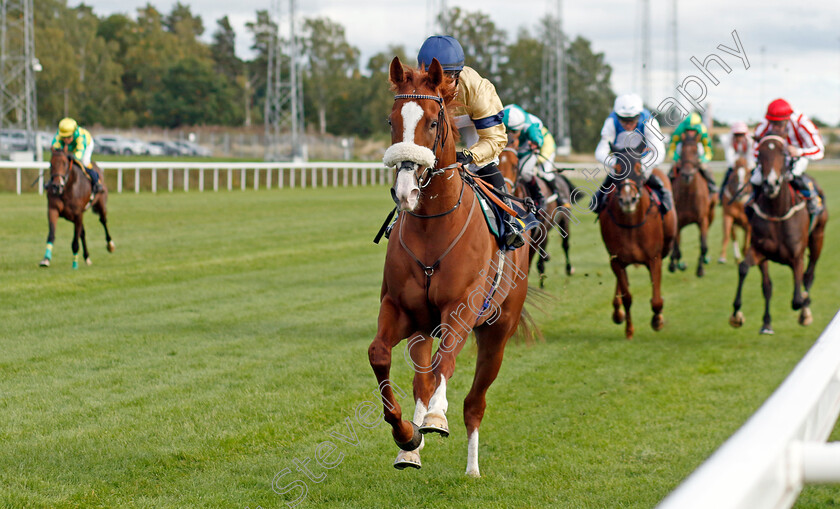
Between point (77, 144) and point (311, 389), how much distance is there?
7.40 m

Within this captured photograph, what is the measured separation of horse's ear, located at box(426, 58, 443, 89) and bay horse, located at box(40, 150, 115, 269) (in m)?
8.49

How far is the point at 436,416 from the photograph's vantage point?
12.1 ft

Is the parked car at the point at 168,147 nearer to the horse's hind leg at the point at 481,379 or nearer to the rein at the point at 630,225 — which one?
the rein at the point at 630,225

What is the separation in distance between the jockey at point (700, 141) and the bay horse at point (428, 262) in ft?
24.7

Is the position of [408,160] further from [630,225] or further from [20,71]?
[20,71]

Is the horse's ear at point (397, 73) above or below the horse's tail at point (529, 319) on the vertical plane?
above

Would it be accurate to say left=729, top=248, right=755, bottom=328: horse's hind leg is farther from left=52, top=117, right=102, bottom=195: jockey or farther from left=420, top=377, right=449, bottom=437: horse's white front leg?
left=52, top=117, right=102, bottom=195: jockey

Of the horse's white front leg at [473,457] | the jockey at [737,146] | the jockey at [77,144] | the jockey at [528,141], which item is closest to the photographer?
the horse's white front leg at [473,457]

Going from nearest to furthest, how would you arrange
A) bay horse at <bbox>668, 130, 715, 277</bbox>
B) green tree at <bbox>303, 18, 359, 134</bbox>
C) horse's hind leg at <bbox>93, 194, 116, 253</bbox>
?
bay horse at <bbox>668, 130, 715, 277</bbox> < horse's hind leg at <bbox>93, 194, 116, 253</bbox> < green tree at <bbox>303, 18, 359, 134</bbox>

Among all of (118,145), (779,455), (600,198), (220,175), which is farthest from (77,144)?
(118,145)

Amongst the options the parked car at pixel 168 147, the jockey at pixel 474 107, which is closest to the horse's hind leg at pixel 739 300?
the jockey at pixel 474 107

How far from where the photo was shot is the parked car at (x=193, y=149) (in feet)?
158

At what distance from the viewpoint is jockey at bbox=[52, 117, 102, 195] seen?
1157 centimetres

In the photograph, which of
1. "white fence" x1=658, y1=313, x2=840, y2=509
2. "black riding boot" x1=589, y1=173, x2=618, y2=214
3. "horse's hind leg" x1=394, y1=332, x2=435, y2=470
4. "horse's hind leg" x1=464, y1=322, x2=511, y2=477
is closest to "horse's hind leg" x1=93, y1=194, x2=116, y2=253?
"black riding boot" x1=589, y1=173, x2=618, y2=214
